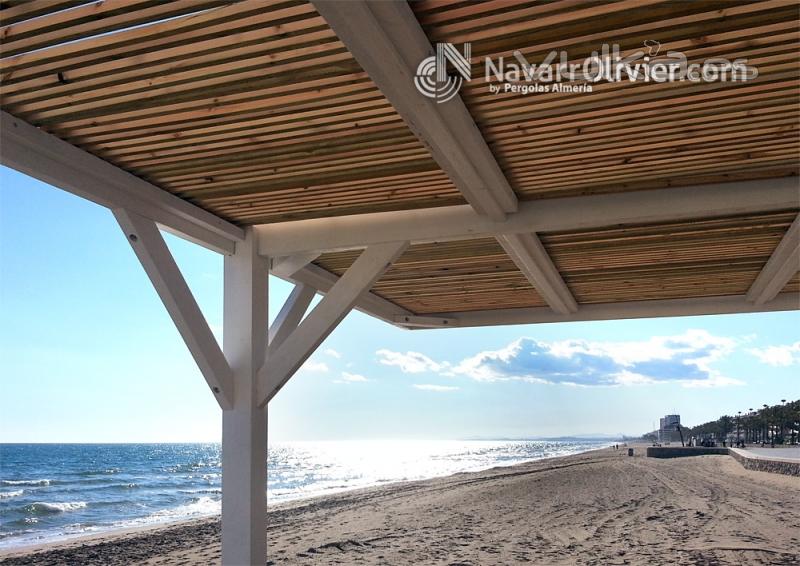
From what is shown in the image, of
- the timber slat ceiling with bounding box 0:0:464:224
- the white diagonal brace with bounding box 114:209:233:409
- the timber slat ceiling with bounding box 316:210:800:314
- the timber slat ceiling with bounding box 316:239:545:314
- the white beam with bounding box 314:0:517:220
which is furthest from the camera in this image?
the timber slat ceiling with bounding box 316:239:545:314

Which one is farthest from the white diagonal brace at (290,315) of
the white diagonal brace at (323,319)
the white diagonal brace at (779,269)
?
the white diagonal brace at (779,269)

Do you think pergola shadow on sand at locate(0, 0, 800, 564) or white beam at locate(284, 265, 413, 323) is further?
white beam at locate(284, 265, 413, 323)

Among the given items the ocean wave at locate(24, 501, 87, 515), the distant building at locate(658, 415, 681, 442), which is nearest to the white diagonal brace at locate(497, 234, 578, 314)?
the ocean wave at locate(24, 501, 87, 515)

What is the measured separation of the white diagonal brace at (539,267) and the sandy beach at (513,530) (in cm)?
273

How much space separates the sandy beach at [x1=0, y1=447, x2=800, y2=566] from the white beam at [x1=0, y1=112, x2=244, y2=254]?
4732mm

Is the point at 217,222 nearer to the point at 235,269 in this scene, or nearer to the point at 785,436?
the point at 235,269

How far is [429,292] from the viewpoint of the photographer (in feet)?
22.2

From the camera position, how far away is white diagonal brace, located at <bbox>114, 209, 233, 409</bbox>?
3.79 meters

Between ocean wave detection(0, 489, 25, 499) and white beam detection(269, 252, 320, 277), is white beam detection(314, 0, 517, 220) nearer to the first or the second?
white beam detection(269, 252, 320, 277)

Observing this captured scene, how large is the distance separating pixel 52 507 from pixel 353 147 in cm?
2209

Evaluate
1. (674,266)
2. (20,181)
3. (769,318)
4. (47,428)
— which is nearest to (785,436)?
(769,318)

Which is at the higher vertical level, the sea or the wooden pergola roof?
the wooden pergola roof

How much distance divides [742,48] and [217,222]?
109 inches

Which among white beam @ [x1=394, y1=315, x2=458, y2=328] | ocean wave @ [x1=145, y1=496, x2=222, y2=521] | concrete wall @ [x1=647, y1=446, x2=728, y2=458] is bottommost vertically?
ocean wave @ [x1=145, y1=496, x2=222, y2=521]
